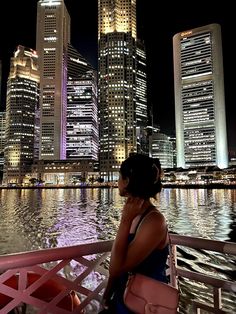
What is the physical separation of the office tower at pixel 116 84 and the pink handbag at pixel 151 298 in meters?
164

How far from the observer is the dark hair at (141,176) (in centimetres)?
218

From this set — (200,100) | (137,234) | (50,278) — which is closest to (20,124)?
(200,100)

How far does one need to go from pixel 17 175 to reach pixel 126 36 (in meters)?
110

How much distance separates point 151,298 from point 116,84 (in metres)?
183

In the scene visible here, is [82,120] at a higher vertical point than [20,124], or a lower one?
higher

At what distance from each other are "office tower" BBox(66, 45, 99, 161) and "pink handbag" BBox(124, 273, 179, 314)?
182804 millimetres

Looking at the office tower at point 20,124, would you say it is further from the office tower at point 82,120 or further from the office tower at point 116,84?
the office tower at point 116,84

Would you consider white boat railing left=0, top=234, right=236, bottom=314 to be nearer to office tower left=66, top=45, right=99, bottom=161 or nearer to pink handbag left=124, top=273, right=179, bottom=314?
pink handbag left=124, top=273, right=179, bottom=314

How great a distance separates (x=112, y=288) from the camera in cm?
205

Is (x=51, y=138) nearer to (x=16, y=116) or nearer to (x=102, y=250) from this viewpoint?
(x=16, y=116)

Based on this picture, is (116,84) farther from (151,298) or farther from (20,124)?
(151,298)

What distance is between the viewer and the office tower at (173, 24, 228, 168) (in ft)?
546

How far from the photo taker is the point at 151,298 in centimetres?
191

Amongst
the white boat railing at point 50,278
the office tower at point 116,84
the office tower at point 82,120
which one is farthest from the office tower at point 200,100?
the white boat railing at point 50,278
